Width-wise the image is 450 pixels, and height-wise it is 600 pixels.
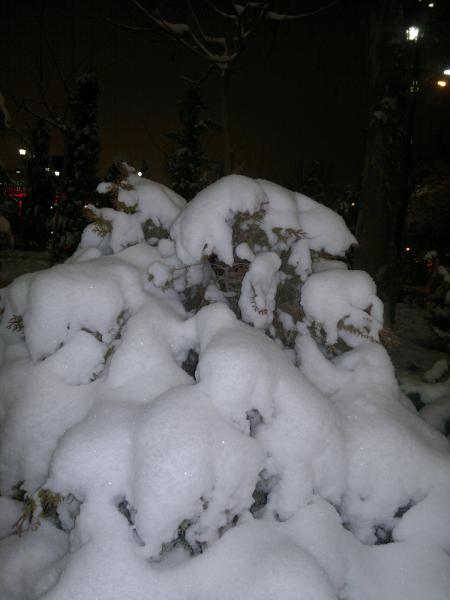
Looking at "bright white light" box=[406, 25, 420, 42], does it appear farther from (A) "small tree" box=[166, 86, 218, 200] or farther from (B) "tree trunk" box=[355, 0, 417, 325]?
(A) "small tree" box=[166, 86, 218, 200]

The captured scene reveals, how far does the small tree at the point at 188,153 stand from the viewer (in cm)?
2591

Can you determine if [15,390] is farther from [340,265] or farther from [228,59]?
[228,59]

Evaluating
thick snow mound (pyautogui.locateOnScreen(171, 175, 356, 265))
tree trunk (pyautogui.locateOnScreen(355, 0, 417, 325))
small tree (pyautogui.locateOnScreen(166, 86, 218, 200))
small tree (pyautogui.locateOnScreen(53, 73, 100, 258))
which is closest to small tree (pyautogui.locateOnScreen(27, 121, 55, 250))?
small tree (pyautogui.locateOnScreen(53, 73, 100, 258))

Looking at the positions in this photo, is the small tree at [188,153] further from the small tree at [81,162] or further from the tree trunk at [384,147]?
the tree trunk at [384,147]

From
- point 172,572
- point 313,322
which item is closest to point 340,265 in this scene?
point 313,322

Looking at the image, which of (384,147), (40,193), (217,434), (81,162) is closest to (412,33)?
(384,147)

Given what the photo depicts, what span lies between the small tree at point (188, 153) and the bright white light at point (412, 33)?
73.6 ft

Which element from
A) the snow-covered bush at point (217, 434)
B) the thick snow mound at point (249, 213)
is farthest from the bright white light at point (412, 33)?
the snow-covered bush at point (217, 434)

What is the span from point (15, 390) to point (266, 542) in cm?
173

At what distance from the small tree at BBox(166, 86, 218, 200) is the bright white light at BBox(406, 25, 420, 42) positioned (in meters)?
22.4

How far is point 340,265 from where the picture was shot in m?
3.21

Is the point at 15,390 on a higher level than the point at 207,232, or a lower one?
lower

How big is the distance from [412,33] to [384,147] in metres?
1.21

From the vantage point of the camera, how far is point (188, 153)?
2608 centimetres
